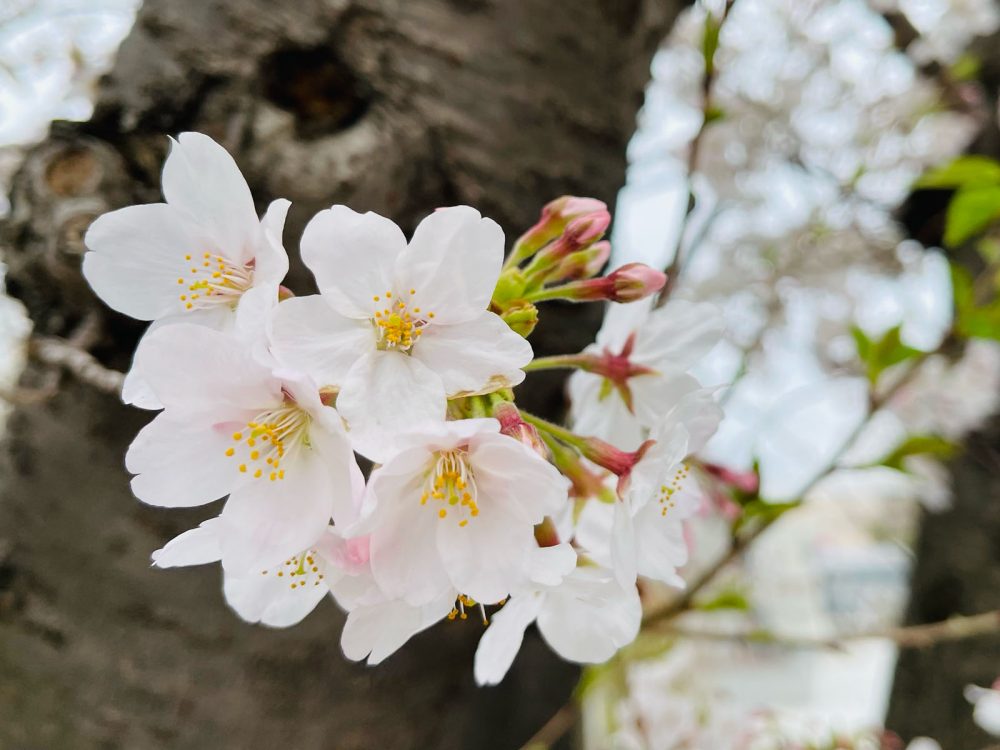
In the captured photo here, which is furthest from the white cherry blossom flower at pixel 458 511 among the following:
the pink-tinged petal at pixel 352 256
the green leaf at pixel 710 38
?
the green leaf at pixel 710 38

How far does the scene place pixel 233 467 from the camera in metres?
0.43

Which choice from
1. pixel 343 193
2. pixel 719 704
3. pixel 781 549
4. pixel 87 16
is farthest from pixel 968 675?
pixel 781 549

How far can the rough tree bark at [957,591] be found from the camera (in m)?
1.51

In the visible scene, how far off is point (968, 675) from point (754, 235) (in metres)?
1.73

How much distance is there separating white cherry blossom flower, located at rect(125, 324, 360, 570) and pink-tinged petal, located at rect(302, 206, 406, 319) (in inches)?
2.5

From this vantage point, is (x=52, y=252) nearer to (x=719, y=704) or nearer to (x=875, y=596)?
(x=719, y=704)

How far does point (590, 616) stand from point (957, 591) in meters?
1.57

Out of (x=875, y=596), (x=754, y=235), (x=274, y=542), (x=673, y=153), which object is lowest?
(x=875, y=596)

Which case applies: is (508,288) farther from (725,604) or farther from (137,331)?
(725,604)

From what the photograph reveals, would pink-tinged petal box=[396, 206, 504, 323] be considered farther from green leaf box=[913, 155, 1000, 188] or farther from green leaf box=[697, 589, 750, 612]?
green leaf box=[913, 155, 1000, 188]

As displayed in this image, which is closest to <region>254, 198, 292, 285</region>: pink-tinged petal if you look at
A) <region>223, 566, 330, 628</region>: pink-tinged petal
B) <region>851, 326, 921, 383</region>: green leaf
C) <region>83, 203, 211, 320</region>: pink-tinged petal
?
<region>83, 203, 211, 320</region>: pink-tinged petal

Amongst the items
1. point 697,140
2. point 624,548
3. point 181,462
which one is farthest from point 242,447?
point 697,140

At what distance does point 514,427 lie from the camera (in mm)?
423

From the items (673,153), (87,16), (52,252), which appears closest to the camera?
(52,252)
